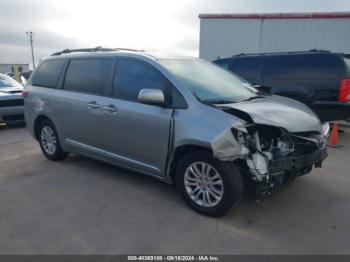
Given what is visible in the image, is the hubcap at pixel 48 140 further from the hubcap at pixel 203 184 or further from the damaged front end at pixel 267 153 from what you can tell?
the damaged front end at pixel 267 153

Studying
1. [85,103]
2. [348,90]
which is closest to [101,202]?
[85,103]

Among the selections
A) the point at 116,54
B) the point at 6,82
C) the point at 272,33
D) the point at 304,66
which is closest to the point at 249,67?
the point at 304,66

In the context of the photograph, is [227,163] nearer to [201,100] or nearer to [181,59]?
[201,100]

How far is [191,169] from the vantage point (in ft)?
11.9

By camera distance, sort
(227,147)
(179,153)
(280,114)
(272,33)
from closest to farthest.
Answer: (227,147)
(280,114)
(179,153)
(272,33)

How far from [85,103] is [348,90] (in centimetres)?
497

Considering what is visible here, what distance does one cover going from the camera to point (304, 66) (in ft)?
22.9

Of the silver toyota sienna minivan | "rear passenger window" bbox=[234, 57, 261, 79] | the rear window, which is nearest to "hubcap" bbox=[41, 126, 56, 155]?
the silver toyota sienna minivan

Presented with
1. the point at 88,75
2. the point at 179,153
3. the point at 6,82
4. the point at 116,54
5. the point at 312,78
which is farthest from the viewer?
the point at 6,82

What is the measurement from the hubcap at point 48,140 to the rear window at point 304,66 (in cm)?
488

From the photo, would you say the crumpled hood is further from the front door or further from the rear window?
the rear window

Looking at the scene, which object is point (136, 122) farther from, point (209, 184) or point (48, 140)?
point (48, 140)

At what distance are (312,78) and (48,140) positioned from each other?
5.31 meters

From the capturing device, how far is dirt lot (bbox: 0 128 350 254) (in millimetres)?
3057
